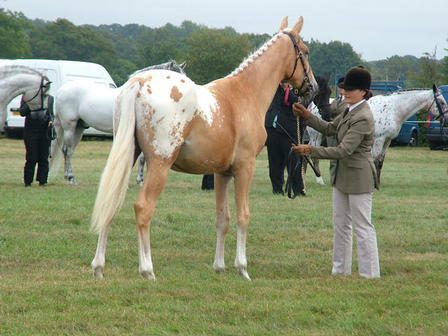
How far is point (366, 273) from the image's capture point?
6.49 m

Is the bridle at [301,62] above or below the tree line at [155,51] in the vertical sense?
below

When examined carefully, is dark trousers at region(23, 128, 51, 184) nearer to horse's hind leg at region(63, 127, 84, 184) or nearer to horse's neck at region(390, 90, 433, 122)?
horse's hind leg at region(63, 127, 84, 184)

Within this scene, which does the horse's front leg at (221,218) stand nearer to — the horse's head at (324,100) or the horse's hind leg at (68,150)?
the horse's head at (324,100)

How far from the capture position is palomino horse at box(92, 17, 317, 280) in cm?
573

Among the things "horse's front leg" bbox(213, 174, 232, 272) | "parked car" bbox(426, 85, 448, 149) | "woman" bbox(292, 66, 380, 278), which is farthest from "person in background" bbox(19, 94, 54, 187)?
"parked car" bbox(426, 85, 448, 149)

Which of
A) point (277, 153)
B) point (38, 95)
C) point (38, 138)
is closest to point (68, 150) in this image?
point (38, 138)

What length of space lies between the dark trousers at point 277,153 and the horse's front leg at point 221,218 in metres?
6.18

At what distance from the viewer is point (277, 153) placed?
13.1 m

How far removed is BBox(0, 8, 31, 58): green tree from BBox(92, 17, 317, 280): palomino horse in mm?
71900

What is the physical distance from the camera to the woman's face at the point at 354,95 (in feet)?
21.3

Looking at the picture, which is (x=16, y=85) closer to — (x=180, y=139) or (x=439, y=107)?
(x=180, y=139)

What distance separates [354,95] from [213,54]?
71903 millimetres

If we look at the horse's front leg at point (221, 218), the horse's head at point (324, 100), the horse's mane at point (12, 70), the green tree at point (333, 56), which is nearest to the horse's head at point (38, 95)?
the horse's mane at point (12, 70)

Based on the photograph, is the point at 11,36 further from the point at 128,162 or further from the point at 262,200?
the point at 128,162
